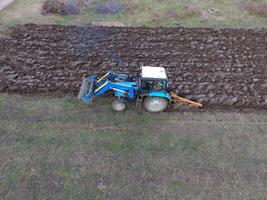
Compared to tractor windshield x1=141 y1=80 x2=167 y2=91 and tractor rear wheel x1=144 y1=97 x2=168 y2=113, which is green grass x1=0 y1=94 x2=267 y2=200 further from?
tractor windshield x1=141 y1=80 x2=167 y2=91

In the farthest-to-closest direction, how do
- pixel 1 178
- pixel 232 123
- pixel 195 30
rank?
pixel 195 30, pixel 232 123, pixel 1 178

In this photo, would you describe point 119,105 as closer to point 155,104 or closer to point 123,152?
point 155,104

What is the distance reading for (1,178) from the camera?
306 inches

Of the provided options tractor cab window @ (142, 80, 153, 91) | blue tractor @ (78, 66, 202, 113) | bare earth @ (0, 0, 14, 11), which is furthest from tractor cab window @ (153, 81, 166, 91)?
bare earth @ (0, 0, 14, 11)

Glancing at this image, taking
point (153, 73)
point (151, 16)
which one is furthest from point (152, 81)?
point (151, 16)

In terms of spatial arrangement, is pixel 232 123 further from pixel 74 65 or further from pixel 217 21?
pixel 217 21

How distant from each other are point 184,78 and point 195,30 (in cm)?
471

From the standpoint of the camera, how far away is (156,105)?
1002 centimetres

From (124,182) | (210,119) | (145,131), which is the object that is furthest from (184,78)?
(124,182)

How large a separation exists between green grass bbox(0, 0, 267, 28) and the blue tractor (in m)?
7.05

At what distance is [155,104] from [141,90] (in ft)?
2.11

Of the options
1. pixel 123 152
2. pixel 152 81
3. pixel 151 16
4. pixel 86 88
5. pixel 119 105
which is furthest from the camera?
pixel 151 16

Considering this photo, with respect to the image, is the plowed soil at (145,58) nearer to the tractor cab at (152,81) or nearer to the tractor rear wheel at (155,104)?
the tractor rear wheel at (155,104)

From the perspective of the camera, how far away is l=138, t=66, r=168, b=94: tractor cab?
9.64 m
